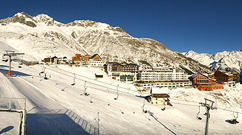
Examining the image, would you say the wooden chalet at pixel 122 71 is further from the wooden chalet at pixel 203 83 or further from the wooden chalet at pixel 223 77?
the wooden chalet at pixel 223 77

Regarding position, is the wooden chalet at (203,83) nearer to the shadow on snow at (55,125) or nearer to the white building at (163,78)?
the white building at (163,78)

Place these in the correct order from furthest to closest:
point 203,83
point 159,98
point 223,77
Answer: point 223,77 → point 203,83 → point 159,98

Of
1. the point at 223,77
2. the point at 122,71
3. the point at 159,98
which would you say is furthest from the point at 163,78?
the point at 223,77

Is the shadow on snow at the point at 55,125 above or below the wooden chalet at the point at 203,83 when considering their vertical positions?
above

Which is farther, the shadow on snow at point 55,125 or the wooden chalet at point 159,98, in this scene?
the wooden chalet at point 159,98

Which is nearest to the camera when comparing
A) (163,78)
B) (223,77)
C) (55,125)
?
(55,125)

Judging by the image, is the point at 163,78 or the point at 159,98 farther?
the point at 163,78

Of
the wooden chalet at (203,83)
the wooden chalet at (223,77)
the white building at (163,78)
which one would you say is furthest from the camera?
the wooden chalet at (223,77)

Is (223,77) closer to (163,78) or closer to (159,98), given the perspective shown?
(163,78)

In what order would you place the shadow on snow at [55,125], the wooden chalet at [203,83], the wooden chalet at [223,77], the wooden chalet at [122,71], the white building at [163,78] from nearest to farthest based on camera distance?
the shadow on snow at [55,125] < the white building at [163,78] < the wooden chalet at [203,83] < the wooden chalet at [122,71] < the wooden chalet at [223,77]

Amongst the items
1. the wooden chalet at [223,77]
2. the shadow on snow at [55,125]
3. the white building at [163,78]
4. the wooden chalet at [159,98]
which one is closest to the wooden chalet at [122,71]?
the white building at [163,78]

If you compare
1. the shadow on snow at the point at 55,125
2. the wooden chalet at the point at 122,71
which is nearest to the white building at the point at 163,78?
the wooden chalet at the point at 122,71

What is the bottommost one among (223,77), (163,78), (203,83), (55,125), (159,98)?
(159,98)

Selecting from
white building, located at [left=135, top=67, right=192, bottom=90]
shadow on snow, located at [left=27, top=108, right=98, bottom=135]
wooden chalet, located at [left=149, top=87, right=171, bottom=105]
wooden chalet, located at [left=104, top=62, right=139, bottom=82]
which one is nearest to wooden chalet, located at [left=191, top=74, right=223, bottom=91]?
white building, located at [left=135, top=67, right=192, bottom=90]
